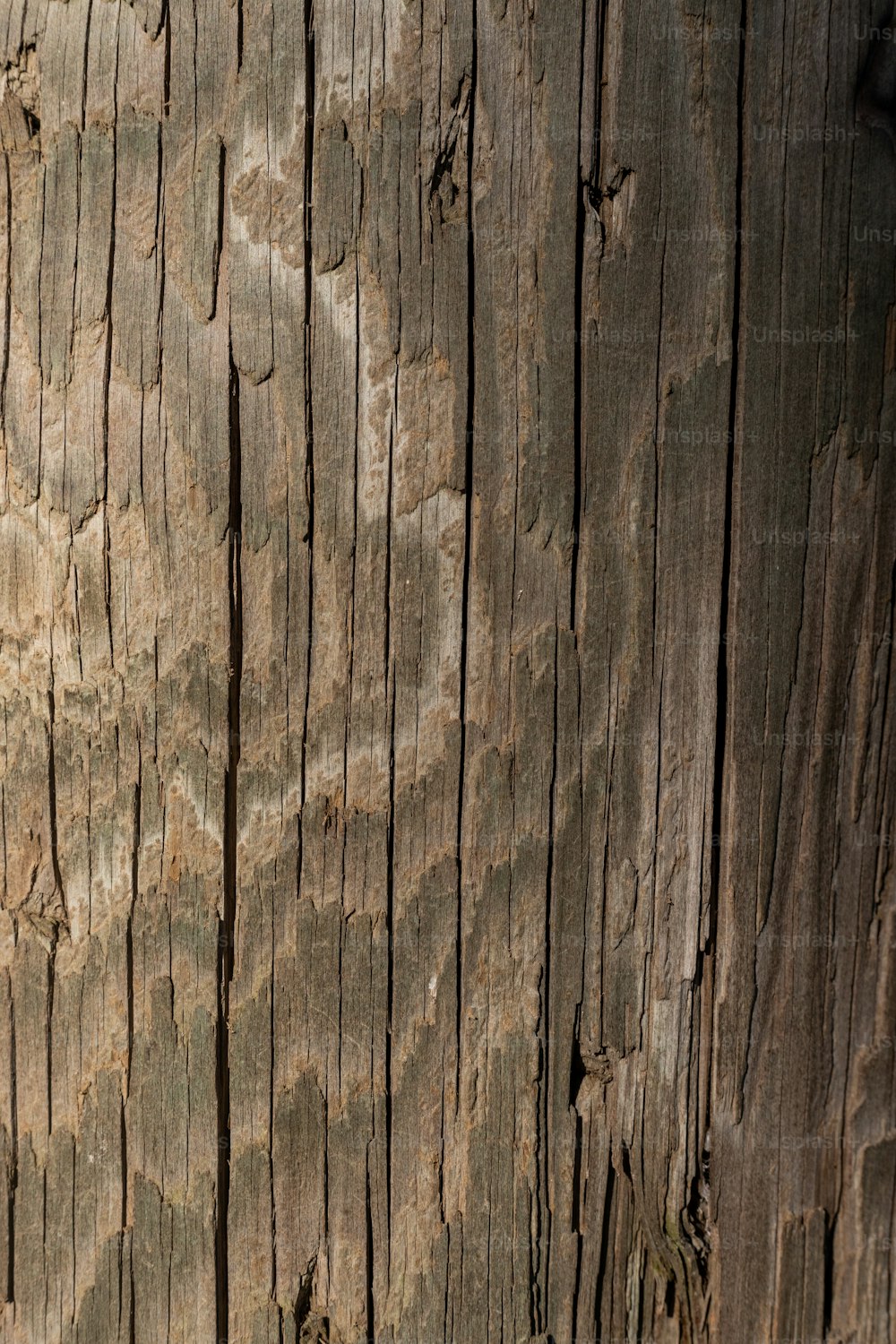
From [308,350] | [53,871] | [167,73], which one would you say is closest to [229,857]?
[53,871]

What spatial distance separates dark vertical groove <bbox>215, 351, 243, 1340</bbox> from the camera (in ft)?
5.13

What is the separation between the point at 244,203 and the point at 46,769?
985 millimetres

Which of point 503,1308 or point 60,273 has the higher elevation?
point 60,273

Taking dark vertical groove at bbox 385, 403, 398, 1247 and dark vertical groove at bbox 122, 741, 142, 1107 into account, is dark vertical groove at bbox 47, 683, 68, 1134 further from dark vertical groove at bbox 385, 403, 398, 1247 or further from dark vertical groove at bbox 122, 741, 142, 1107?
dark vertical groove at bbox 385, 403, 398, 1247

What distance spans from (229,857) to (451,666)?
49 cm

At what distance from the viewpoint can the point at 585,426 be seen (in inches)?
60.7

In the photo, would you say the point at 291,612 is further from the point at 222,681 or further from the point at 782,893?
the point at 782,893

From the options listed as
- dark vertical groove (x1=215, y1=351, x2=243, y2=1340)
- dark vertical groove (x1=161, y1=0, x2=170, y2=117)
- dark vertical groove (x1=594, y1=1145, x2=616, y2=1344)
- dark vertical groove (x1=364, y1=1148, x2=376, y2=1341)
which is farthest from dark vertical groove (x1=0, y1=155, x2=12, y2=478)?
dark vertical groove (x1=594, y1=1145, x2=616, y2=1344)

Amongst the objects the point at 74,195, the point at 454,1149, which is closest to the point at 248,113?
the point at 74,195

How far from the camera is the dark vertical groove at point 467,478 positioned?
4.96 ft

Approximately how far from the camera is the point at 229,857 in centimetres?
160

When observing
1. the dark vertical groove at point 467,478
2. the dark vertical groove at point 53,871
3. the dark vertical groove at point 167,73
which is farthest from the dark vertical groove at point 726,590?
the dark vertical groove at point 53,871

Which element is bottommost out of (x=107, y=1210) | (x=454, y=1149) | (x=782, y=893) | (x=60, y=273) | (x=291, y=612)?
(x=107, y=1210)

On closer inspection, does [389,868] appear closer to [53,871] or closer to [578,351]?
[53,871]
